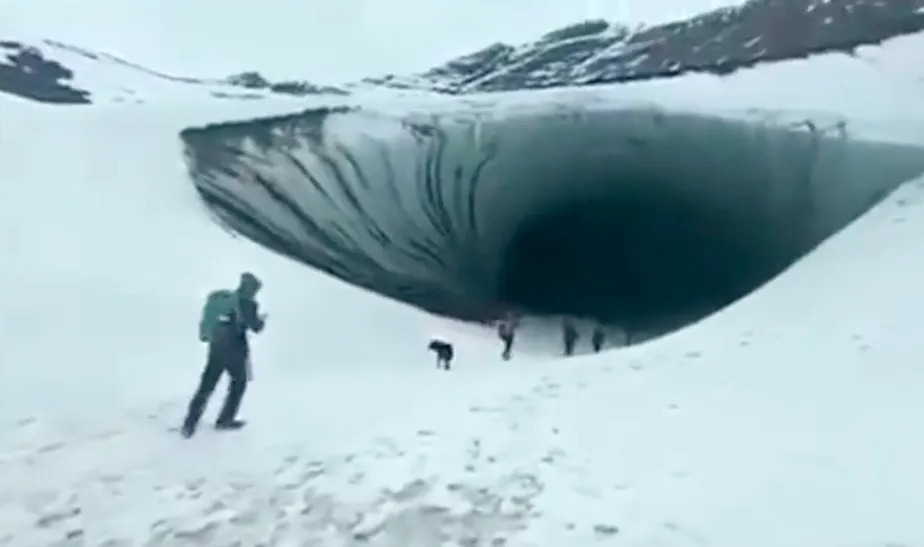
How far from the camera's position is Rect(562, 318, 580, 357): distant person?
4.79 feet

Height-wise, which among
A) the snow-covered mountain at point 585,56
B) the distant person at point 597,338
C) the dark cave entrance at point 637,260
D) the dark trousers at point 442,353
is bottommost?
the dark trousers at point 442,353

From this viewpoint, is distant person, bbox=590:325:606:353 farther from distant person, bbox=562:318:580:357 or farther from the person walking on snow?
the person walking on snow

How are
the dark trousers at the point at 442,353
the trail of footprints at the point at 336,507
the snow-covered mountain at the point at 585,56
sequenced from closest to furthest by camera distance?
the trail of footprints at the point at 336,507 < the dark trousers at the point at 442,353 < the snow-covered mountain at the point at 585,56

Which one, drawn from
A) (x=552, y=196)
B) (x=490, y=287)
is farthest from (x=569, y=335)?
(x=552, y=196)

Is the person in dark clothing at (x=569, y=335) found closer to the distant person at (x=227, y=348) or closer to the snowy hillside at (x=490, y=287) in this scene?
the snowy hillside at (x=490, y=287)

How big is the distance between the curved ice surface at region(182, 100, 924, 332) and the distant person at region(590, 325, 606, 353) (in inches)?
1.2

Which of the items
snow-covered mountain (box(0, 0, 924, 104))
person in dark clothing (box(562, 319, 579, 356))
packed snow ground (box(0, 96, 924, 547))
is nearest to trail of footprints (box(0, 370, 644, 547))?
packed snow ground (box(0, 96, 924, 547))

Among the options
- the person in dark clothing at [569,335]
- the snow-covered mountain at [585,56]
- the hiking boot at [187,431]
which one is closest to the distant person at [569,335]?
the person in dark clothing at [569,335]

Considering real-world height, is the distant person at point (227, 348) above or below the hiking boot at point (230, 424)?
above

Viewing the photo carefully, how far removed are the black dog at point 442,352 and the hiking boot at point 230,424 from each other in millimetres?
252

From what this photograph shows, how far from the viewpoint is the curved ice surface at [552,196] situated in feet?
4.98

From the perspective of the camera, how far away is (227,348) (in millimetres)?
1321

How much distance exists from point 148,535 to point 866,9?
124 centimetres

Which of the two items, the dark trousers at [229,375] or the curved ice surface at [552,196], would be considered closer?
the dark trousers at [229,375]
